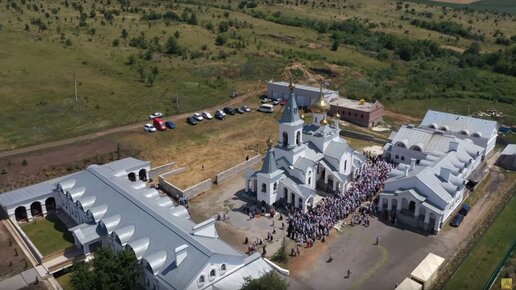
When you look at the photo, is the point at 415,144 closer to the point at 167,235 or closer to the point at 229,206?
the point at 229,206

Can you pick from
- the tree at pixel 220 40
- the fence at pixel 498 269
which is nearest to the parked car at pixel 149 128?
the fence at pixel 498 269

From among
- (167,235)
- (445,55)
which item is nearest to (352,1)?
(445,55)

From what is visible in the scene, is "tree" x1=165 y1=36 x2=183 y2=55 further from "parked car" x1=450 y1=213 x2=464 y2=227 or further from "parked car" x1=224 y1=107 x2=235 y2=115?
"parked car" x1=450 y1=213 x2=464 y2=227

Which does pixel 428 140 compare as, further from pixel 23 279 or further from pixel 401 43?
pixel 401 43

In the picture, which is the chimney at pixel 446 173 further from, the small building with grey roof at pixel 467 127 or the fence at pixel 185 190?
the fence at pixel 185 190

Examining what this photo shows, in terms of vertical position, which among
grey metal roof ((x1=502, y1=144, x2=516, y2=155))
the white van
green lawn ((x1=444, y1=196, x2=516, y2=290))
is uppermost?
the white van

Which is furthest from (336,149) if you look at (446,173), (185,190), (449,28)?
(449,28)

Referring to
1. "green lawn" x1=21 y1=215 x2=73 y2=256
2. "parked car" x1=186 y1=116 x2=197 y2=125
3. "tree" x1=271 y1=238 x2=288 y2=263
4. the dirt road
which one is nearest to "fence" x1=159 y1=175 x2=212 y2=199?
"green lawn" x1=21 y1=215 x2=73 y2=256
